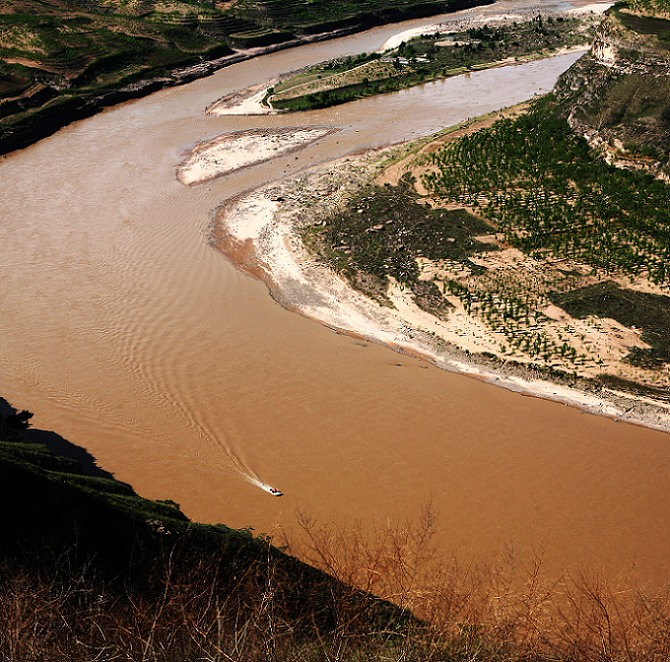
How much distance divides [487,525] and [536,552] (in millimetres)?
1078

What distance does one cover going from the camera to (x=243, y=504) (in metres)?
15.4

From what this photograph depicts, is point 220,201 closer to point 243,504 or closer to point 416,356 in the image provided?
point 416,356

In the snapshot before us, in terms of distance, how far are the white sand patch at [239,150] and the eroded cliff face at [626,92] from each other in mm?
11380

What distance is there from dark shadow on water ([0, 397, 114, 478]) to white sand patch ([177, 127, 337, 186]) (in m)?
16.0

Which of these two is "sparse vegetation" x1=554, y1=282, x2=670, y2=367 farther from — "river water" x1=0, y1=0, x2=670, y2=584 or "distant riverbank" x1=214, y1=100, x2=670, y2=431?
"river water" x1=0, y1=0, x2=670, y2=584

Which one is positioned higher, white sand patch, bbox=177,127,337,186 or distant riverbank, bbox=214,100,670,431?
white sand patch, bbox=177,127,337,186

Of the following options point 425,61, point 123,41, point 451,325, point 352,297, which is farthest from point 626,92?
point 123,41

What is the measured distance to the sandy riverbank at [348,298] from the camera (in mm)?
17781

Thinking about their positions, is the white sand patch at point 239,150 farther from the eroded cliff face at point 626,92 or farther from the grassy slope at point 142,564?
the grassy slope at point 142,564

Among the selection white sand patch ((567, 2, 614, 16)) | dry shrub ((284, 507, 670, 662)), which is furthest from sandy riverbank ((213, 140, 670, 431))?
white sand patch ((567, 2, 614, 16))

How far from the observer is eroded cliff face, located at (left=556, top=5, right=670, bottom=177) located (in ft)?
84.0

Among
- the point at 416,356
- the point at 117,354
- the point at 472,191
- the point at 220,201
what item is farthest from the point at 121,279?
the point at 472,191

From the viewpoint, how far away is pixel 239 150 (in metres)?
34.2

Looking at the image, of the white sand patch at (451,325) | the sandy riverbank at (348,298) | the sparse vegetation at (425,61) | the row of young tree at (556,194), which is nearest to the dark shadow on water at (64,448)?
the sandy riverbank at (348,298)
